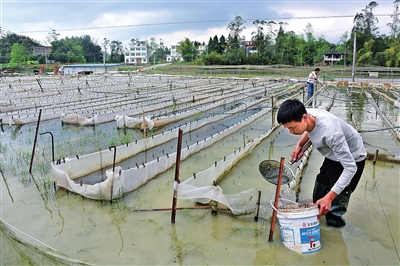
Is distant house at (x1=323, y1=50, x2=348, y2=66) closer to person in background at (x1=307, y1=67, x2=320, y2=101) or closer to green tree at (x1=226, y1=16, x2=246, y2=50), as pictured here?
green tree at (x1=226, y1=16, x2=246, y2=50)

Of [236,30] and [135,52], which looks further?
[135,52]

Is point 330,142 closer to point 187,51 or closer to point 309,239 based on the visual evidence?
point 309,239

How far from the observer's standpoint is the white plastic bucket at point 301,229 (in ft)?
8.87

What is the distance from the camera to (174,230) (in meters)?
3.53

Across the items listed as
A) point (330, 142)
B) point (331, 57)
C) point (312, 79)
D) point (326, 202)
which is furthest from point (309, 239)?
point (331, 57)

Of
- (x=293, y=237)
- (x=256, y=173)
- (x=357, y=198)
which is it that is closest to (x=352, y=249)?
(x=293, y=237)

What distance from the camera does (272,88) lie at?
68.2ft

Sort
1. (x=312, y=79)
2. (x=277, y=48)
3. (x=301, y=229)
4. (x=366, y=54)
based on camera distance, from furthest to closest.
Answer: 1. (x=277, y=48)
2. (x=366, y=54)
3. (x=312, y=79)
4. (x=301, y=229)

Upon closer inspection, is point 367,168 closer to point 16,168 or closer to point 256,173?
point 256,173

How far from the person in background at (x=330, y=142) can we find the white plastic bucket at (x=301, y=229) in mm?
110

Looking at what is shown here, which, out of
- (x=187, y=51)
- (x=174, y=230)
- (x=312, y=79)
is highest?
(x=187, y=51)

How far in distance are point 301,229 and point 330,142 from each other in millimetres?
831

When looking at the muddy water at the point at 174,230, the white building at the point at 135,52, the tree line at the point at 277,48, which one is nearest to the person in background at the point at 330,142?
the muddy water at the point at 174,230

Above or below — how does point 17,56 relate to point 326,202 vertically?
above
